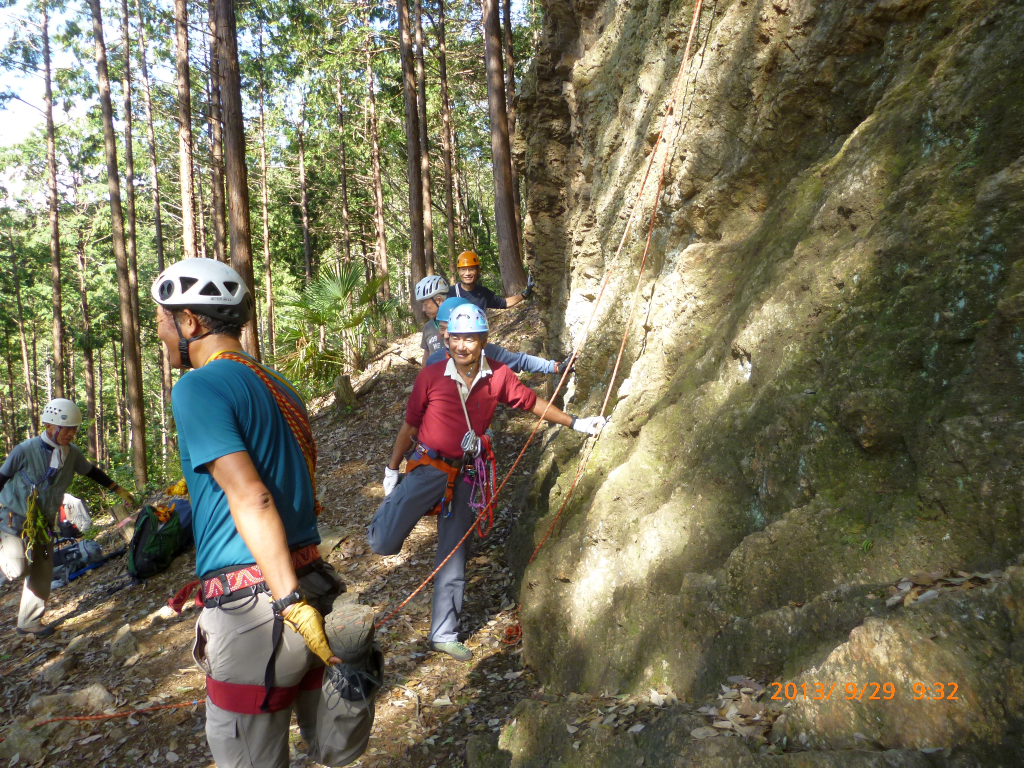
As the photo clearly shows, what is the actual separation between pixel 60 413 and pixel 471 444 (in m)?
4.74

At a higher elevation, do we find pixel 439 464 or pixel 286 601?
pixel 286 601

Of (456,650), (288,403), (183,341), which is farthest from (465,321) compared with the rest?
(456,650)

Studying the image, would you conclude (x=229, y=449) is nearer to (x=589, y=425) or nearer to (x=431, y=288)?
(x=589, y=425)

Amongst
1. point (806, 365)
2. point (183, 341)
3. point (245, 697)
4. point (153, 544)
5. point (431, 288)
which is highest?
point (431, 288)

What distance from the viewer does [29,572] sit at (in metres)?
6.55

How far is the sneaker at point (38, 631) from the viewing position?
6739mm

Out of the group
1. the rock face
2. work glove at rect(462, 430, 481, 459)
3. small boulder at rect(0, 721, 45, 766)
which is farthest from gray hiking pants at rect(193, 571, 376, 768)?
small boulder at rect(0, 721, 45, 766)

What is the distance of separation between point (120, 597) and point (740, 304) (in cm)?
722

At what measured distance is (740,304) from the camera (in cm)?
392

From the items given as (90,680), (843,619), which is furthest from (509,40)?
(843,619)

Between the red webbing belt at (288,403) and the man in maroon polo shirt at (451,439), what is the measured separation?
6.23 ft

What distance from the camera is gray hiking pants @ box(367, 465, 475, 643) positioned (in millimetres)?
4570

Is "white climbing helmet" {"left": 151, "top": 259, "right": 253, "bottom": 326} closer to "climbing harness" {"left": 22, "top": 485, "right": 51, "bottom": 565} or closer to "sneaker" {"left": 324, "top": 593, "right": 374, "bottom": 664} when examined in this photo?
"sneaker" {"left": 324, "top": 593, "right": 374, "bottom": 664}

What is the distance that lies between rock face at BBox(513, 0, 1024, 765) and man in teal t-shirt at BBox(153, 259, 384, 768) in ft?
4.87
